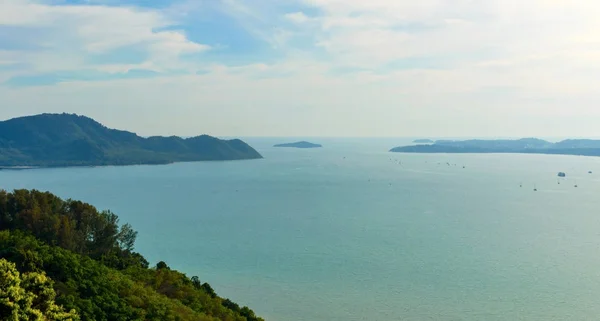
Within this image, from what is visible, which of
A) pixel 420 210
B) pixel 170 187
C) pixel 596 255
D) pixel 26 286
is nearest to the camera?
pixel 26 286

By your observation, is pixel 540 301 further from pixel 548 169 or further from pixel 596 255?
pixel 548 169

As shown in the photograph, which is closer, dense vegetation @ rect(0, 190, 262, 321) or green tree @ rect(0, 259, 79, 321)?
green tree @ rect(0, 259, 79, 321)

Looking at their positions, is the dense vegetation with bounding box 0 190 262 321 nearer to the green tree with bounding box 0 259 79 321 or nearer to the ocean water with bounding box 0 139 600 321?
the green tree with bounding box 0 259 79 321

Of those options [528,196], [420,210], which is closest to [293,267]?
[420,210]

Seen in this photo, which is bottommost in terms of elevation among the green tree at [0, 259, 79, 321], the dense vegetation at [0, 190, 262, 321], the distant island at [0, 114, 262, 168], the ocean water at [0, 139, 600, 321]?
the ocean water at [0, 139, 600, 321]

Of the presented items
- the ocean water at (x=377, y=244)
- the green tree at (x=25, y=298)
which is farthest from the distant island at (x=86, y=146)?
the green tree at (x=25, y=298)

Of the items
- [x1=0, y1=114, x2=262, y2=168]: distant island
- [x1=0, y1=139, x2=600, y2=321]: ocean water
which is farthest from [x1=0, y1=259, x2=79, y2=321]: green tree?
Answer: [x1=0, y1=114, x2=262, y2=168]: distant island
